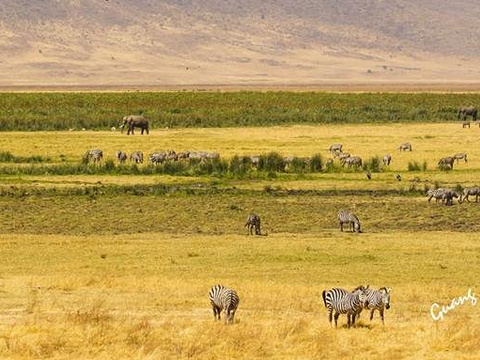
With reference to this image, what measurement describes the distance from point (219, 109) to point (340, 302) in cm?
6950

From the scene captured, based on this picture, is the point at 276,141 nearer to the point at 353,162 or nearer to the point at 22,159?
the point at 353,162

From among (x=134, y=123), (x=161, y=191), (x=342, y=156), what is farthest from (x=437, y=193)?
(x=134, y=123)

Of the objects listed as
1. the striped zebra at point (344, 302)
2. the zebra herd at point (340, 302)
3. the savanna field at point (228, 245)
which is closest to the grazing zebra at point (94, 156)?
the savanna field at point (228, 245)

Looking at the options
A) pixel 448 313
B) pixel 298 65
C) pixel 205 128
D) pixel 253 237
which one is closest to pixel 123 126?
pixel 205 128

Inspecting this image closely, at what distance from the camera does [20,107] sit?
88688 mm

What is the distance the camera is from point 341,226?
112 feet

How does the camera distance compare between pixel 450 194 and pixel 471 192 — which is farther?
pixel 471 192

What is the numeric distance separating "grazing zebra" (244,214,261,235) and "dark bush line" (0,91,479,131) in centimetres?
3847

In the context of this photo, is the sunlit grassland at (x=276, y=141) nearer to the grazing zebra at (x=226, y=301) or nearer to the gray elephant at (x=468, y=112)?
the gray elephant at (x=468, y=112)

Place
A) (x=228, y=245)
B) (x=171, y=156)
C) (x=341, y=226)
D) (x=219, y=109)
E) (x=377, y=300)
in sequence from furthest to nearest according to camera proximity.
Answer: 1. (x=219, y=109)
2. (x=171, y=156)
3. (x=341, y=226)
4. (x=228, y=245)
5. (x=377, y=300)

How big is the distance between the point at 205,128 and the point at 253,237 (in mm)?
40439

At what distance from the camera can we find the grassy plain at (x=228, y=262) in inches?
702

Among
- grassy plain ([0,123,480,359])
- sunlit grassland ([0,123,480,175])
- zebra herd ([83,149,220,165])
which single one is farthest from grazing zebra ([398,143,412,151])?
zebra herd ([83,149,220,165])

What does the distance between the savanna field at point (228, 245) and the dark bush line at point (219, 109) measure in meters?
4.59
